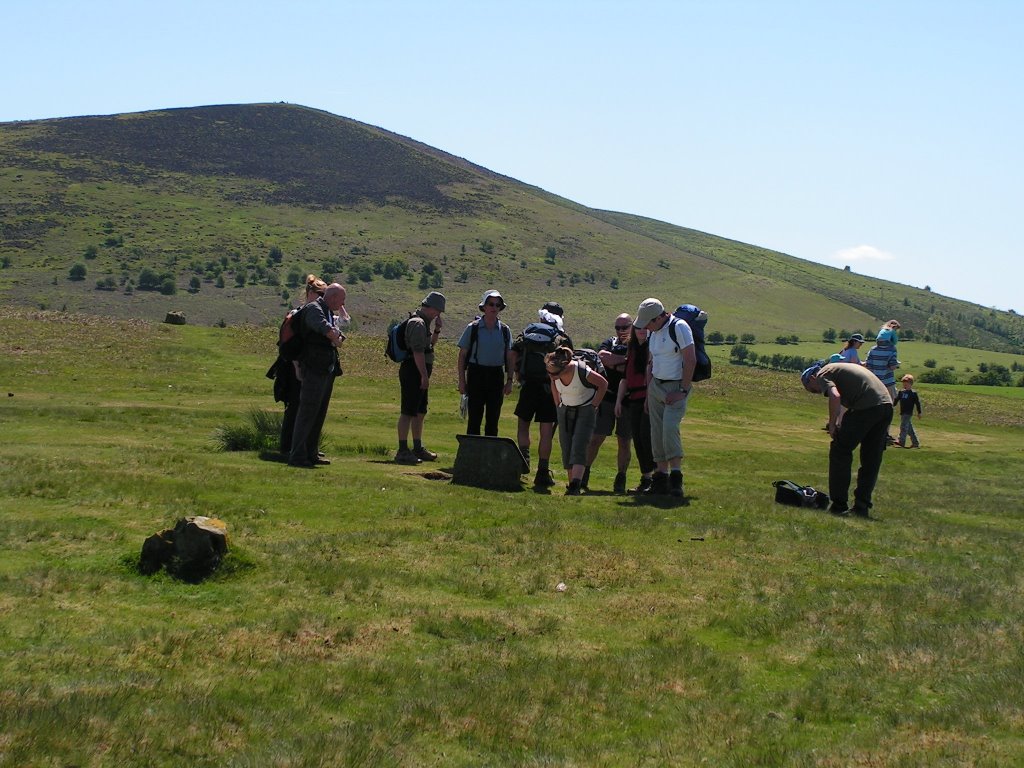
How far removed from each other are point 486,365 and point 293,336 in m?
2.62

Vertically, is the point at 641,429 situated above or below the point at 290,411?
above

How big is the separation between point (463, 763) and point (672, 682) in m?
1.65

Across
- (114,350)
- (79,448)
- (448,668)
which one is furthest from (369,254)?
(448,668)

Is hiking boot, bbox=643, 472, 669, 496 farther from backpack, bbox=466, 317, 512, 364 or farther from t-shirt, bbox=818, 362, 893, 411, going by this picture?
backpack, bbox=466, 317, 512, 364

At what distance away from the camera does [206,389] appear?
1113 inches

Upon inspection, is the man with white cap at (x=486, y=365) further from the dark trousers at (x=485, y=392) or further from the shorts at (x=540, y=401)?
the shorts at (x=540, y=401)

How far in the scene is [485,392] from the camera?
→ 1504cm

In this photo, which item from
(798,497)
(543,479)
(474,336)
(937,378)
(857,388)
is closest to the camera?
(857,388)

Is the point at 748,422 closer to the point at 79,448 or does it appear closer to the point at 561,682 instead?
the point at 79,448

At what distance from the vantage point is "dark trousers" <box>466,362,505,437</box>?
15.0 meters

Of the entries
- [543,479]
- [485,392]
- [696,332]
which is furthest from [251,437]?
[696,332]

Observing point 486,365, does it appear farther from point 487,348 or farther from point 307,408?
point 307,408

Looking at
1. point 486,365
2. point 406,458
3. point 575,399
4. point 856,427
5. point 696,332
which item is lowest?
point 406,458

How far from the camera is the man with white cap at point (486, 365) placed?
48.2 ft
